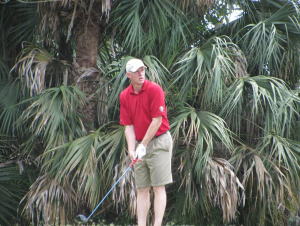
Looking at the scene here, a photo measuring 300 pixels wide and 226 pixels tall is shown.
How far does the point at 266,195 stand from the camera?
19.9ft

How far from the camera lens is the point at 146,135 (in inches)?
181

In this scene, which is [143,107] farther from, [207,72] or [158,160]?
[207,72]

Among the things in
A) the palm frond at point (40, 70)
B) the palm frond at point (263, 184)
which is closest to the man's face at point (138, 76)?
the palm frond at point (263, 184)

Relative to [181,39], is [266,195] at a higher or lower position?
lower

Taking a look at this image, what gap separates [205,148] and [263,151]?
2.60ft

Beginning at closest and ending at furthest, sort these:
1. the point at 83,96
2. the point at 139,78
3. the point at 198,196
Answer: the point at 139,78 < the point at 198,196 < the point at 83,96

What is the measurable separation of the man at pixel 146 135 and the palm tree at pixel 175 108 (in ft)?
3.17

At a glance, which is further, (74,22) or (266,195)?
(74,22)

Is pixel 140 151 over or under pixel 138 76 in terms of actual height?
under

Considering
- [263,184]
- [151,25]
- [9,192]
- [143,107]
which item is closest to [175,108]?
[151,25]

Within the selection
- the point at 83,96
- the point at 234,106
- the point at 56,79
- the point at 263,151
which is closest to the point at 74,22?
the point at 56,79

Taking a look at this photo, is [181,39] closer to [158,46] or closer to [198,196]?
[158,46]

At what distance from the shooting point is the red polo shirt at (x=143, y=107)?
464cm

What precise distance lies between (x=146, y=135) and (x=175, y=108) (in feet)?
6.09
